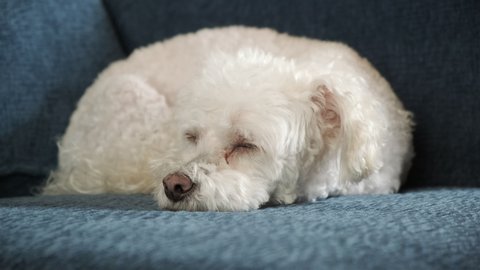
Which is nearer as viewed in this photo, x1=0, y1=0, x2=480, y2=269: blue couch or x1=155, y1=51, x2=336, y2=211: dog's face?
x1=0, y1=0, x2=480, y2=269: blue couch

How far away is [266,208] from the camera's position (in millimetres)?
1419

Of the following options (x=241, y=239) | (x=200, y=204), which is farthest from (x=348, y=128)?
(x=241, y=239)

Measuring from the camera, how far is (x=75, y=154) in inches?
75.2

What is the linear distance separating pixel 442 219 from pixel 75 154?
3.59ft

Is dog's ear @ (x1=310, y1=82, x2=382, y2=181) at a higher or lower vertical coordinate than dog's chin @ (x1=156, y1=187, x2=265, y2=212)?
higher

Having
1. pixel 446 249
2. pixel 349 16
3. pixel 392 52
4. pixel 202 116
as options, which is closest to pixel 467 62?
pixel 392 52

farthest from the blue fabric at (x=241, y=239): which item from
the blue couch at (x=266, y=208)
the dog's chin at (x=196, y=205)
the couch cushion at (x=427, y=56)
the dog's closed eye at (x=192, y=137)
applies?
the couch cushion at (x=427, y=56)

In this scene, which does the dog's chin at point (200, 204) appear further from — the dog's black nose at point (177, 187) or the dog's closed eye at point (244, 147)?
the dog's closed eye at point (244, 147)

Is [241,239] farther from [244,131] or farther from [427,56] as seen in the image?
[427,56]

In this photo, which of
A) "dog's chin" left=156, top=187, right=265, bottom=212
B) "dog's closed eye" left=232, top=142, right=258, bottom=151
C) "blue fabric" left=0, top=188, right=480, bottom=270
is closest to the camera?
"blue fabric" left=0, top=188, right=480, bottom=270

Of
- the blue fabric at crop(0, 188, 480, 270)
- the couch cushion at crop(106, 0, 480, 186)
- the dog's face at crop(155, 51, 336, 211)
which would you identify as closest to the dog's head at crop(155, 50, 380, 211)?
the dog's face at crop(155, 51, 336, 211)

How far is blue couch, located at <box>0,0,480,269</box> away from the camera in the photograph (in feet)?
3.18

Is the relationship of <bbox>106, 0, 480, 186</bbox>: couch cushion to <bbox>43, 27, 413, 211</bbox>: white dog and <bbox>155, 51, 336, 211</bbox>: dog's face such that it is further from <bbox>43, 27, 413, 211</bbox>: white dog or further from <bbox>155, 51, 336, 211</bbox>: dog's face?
<bbox>155, 51, 336, 211</bbox>: dog's face

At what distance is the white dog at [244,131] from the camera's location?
4.68 ft
